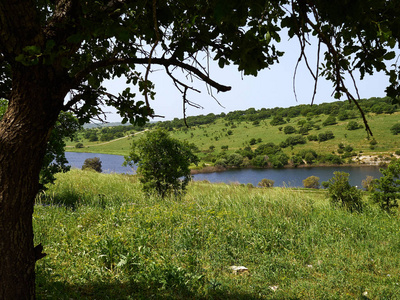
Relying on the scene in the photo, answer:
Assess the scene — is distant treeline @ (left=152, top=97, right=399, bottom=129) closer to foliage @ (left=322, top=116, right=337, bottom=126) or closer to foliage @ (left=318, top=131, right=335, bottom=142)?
foliage @ (left=322, top=116, right=337, bottom=126)

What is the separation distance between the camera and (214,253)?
4324 mm

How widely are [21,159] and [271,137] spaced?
111 m

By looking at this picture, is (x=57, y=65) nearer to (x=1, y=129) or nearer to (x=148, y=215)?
(x=1, y=129)

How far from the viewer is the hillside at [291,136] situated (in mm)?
80750

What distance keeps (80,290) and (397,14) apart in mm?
4171

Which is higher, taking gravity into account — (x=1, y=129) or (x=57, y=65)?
(x=57, y=65)

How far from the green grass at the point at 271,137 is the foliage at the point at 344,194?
62356 mm

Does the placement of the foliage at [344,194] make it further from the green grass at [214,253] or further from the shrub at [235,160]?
the shrub at [235,160]

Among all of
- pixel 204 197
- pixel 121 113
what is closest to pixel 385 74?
pixel 121 113

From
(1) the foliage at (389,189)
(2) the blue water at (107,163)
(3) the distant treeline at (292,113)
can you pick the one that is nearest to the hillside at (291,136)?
(3) the distant treeline at (292,113)

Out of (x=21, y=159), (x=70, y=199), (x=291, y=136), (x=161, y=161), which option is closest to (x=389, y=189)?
(x=161, y=161)

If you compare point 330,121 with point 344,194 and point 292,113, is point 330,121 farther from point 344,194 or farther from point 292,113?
point 344,194

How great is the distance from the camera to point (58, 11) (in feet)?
6.82

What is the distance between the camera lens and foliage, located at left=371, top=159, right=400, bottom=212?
741 centimetres
